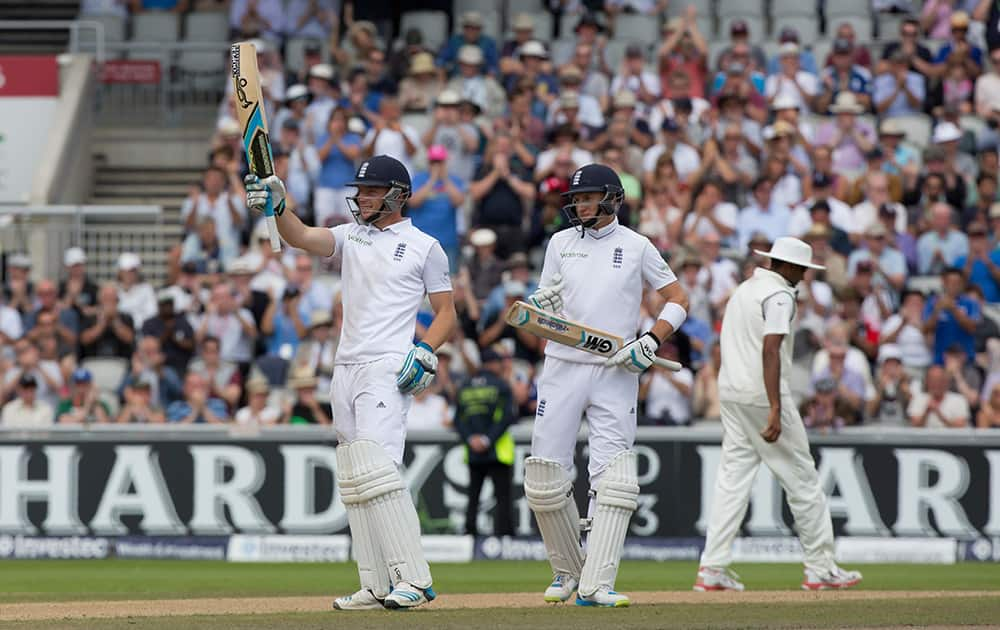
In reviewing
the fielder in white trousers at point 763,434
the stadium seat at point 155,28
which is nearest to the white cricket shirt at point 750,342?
the fielder in white trousers at point 763,434

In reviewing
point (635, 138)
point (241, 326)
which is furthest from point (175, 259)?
point (635, 138)

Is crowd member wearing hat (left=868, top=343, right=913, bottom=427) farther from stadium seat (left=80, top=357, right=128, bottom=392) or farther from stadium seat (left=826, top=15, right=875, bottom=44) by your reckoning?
stadium seat (left=80, top=357, right=128, bottom=392)

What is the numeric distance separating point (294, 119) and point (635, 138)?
3.70m

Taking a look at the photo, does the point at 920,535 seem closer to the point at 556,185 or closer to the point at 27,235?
the point at 556,185

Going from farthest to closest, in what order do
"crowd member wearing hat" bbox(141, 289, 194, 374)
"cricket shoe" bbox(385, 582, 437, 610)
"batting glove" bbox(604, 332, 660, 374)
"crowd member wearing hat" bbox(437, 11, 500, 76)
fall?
"crowd member wearing hat" bbox(437, 11, 500, 76)
"crowd member wearing hat" bbox(141, 289, 194, 374)
"batting glove" bbox(604, 332, 660, 374)
"cricket shoe" bbox(385, 582, 437, 610)

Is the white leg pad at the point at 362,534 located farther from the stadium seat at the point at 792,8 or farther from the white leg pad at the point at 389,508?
the stadium seat at the point at 792,8

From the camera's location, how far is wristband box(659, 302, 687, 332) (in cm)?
1004

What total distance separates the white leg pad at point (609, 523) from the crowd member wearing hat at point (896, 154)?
10311mm

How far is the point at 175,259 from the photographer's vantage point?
1958 cm

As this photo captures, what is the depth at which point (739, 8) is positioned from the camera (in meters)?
23.1

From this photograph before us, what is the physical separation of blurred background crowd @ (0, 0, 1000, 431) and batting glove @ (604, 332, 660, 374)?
21.6 ft

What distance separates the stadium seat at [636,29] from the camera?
22.6m

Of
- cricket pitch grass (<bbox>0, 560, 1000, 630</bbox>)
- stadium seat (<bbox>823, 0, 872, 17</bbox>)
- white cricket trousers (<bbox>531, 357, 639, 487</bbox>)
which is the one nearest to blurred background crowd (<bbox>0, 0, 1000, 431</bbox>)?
stadium seat (<bbox>823, 0, 872, 17</bbox>)

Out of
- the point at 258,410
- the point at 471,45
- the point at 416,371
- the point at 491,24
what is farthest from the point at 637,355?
the point at 491,24
